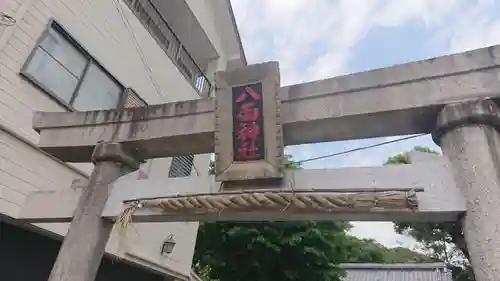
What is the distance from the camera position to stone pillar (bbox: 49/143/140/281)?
135 inches

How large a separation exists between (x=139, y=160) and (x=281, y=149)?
5.68 feet

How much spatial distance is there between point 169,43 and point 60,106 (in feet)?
13.1

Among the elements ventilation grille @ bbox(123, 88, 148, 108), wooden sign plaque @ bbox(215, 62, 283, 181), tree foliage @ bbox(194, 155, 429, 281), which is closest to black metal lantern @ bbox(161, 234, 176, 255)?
tree foliage @ bbox(194, 155, 429, 281)

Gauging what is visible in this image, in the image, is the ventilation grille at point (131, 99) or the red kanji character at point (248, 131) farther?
the ventilation grille at point (131, 99)

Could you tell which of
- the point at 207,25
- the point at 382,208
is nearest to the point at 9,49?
the point at 382,208

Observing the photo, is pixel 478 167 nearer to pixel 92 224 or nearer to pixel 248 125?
pixel 248 125

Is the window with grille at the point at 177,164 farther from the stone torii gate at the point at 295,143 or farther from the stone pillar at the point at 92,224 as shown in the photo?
the stone pillar at the point at 92,224

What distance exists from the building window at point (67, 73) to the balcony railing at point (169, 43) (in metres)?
1.77

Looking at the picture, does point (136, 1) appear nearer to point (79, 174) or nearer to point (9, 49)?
point (9, 49)

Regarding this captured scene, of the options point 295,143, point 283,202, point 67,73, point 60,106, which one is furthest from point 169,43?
point 283,202

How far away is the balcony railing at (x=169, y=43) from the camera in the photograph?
8.03 metres

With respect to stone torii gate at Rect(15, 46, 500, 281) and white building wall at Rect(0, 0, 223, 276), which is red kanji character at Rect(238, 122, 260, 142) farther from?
white building wall at Rect(0, 0, 223, 276)

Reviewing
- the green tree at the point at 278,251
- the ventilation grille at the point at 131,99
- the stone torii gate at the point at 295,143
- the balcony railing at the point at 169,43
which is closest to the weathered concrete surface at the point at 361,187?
the stone torii gate at the point at 295,143

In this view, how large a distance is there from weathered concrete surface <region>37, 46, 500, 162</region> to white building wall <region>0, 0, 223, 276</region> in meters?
0.95
